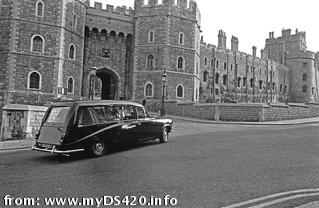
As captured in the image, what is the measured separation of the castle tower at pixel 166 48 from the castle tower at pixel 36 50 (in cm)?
718

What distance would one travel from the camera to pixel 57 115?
8344mm

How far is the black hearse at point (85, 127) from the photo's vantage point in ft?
25.8

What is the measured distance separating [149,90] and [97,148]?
20857 millimetres

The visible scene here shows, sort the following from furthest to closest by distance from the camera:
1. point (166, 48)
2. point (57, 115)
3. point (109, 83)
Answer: point (109, 83) → point (166, 48) → point (57, 115)

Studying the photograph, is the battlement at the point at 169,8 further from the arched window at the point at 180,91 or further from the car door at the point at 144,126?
the car door at the point at 144,126

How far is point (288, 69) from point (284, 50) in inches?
171

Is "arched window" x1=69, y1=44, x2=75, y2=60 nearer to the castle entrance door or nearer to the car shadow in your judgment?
the castle entrance door

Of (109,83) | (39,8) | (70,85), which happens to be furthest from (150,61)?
(39,8)

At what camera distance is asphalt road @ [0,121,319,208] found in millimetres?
4910

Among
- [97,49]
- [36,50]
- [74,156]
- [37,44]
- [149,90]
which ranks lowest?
[74,156]

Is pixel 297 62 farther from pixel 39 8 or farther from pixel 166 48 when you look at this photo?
pixel 39 8

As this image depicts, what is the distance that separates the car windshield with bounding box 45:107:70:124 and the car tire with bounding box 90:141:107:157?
1.13 meters

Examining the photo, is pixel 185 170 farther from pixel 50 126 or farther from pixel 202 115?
pixel 202 115

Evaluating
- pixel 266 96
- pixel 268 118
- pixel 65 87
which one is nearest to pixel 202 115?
pixel 268 118
